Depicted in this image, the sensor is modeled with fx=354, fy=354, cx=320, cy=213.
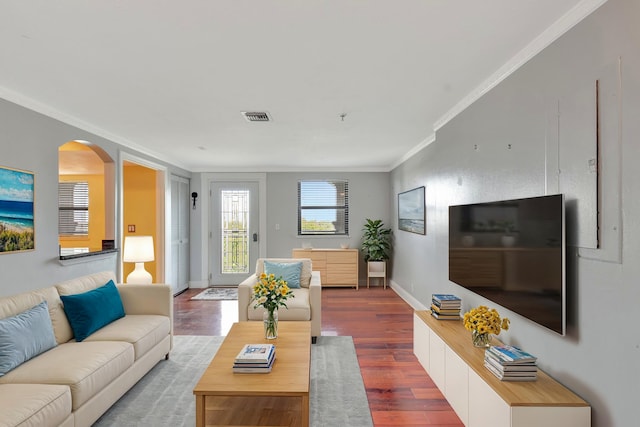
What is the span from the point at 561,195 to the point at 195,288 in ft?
21.1

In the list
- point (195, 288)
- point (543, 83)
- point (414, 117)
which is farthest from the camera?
point (195, 288)

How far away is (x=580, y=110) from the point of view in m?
1.77

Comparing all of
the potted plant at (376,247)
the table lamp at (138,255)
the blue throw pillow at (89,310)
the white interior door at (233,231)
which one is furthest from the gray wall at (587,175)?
the white interior door at (233,231)

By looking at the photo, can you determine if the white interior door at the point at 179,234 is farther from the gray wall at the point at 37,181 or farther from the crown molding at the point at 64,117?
the gray wall at the point at 37,181

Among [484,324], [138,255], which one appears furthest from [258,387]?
[138,255]

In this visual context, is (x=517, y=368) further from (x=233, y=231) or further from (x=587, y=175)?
(x=233, y=231)

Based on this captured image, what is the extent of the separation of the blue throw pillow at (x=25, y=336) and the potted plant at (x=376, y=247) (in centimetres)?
512

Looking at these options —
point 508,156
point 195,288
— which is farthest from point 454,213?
point 195,288

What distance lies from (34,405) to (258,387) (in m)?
1.12

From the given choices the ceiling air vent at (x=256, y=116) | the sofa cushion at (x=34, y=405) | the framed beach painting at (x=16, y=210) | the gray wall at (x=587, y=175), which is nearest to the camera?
the gray wall at (x=587, y=175)

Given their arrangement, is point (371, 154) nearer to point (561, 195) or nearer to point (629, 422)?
point (561, 195)

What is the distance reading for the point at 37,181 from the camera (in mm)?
3072

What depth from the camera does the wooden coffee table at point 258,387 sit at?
2.03 metres

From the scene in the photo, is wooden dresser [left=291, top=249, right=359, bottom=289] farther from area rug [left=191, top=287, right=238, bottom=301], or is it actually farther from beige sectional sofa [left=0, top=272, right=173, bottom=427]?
beige sectional sofa [left=0, top=272, right=173, bottom=427]
